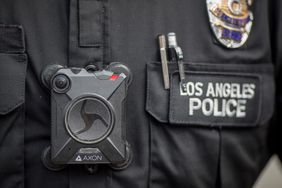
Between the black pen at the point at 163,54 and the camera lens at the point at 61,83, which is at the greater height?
the black pen at the point at 163,54

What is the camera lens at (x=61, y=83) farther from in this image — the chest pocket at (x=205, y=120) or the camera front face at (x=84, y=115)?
the chest pocket at (x=205, y=120)

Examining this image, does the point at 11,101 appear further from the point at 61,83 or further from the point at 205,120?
the point at 205,120

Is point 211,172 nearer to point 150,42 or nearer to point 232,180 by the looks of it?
point 232,180

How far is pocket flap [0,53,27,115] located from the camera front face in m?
0.06

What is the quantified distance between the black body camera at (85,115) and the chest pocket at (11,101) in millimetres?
61

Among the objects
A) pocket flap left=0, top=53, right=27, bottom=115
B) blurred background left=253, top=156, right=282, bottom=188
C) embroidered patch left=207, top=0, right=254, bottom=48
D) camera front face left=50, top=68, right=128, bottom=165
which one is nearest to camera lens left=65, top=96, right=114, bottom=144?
camera front face left=50, top=68, right=128, bottom=165

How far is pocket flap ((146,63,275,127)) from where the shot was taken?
106 centimetres

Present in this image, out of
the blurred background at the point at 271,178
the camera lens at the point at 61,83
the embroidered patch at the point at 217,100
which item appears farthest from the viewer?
the blurred background at the point at 271,178

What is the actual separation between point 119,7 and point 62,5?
0.34 ft

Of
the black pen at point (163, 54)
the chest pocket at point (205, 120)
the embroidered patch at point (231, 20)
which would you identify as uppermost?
the embroidered patch at point (231, 20)

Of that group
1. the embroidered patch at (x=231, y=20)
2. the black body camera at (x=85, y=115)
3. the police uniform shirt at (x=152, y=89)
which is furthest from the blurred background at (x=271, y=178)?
the black body camera at (x=85, y=115)

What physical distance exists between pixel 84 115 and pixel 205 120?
246mm

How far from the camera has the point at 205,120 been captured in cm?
108

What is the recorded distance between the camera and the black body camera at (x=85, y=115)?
96 cm
